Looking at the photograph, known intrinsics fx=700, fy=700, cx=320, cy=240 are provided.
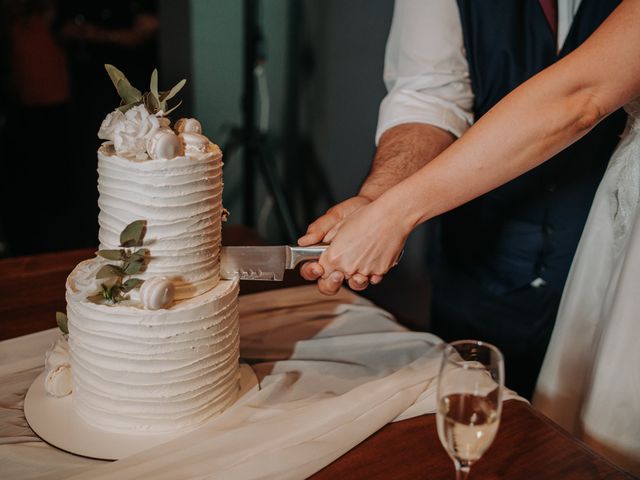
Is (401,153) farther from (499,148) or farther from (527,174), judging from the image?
(499,148)

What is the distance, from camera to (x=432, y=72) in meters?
1.75

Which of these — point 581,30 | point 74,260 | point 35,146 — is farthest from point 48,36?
point 581,30

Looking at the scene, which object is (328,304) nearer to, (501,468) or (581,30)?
(501,468)

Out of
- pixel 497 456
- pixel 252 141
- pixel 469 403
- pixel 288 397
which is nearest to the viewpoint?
pixel 469 403

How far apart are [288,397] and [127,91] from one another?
A: 569mm

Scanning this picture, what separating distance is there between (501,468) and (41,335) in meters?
0.91

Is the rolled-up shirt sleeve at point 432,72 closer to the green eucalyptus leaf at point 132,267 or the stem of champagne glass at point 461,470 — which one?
the green eucalyptus leaf at point 132,267

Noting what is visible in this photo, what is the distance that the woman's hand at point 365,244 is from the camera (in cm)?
131

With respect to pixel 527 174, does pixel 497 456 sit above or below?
below

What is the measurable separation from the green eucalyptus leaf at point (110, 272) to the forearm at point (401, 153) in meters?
0.65

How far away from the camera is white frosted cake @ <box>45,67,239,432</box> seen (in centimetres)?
104

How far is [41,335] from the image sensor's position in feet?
4.54

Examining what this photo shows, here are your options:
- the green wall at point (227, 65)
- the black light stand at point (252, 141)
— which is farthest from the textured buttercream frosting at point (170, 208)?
the green wall at point (227, 65)

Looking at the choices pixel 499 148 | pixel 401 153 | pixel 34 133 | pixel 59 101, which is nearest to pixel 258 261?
pixel 499 148
